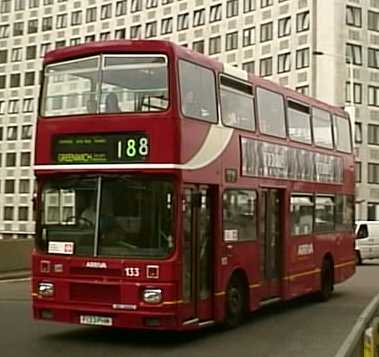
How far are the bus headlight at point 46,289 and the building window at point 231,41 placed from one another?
2541 inches

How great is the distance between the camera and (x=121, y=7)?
86.2 m

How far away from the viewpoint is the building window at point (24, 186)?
9362cm

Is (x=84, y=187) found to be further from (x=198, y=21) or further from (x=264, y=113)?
(x=198, y=21)

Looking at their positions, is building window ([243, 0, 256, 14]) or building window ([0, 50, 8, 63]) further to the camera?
building window ([0, 50, 8, 63])

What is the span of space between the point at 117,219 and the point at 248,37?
63.6 metres

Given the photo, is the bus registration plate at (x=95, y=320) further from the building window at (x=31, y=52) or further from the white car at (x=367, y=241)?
the building window at (x=31, y=52)

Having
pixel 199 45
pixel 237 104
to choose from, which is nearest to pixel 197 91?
pixel 237 104

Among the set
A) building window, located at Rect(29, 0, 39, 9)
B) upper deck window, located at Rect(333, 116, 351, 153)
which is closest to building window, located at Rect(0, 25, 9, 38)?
building window, located at Rect(29, 0, 39, 9)

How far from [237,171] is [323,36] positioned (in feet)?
183

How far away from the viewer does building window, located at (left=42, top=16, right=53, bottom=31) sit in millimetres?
93800

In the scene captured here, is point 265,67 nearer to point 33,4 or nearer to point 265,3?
point 265,3

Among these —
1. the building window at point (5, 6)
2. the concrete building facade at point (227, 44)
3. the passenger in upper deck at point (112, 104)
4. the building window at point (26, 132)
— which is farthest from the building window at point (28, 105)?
the passenger in upper deck at point (112, 104)

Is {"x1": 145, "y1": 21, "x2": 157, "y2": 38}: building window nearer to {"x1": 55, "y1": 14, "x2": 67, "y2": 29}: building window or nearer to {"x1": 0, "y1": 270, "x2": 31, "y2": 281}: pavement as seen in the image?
{"x1": 55, "y1": 14, "x2": 67, "y2": 29}: building window

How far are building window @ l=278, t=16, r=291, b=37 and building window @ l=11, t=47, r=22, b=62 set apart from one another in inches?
1402
